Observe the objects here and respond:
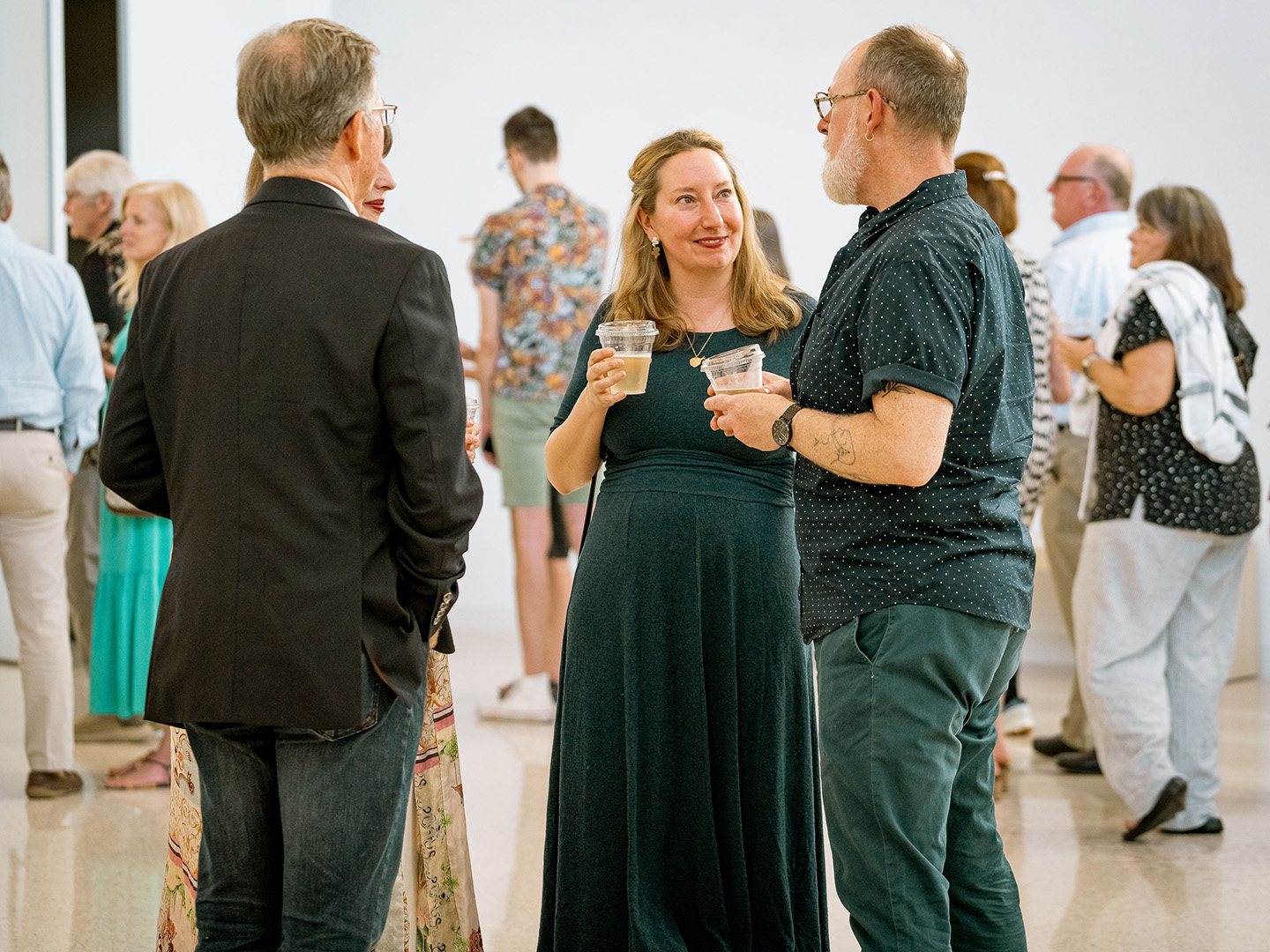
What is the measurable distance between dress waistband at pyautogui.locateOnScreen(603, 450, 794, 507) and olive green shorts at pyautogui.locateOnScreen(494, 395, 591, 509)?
264 centimetres

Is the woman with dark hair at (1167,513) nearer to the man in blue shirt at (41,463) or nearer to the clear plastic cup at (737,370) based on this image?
the clear plastic cup at (737,370)

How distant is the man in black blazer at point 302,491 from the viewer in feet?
5.03

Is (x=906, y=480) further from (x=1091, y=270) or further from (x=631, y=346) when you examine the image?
(x=1091, y=270)

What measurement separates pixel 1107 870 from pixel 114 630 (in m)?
3.09

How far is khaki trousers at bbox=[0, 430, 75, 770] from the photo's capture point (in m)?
3.87

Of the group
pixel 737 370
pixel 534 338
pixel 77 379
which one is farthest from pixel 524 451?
pixel 737 370

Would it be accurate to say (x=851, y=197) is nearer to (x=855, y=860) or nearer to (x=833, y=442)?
(x=833, y=442)

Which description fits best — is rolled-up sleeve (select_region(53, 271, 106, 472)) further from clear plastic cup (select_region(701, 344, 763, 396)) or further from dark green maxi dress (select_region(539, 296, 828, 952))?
clear plastic cup (select_region(701, 344, 763, 396))

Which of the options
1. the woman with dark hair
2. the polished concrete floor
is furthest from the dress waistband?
the woman with dark hair

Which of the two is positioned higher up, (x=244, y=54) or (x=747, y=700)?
(x=244, y=54)

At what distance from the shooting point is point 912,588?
1.76m

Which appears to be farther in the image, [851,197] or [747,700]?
[747,700]

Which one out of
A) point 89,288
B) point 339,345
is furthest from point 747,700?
point 89,288

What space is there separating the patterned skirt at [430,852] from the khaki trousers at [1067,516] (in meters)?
2.98
